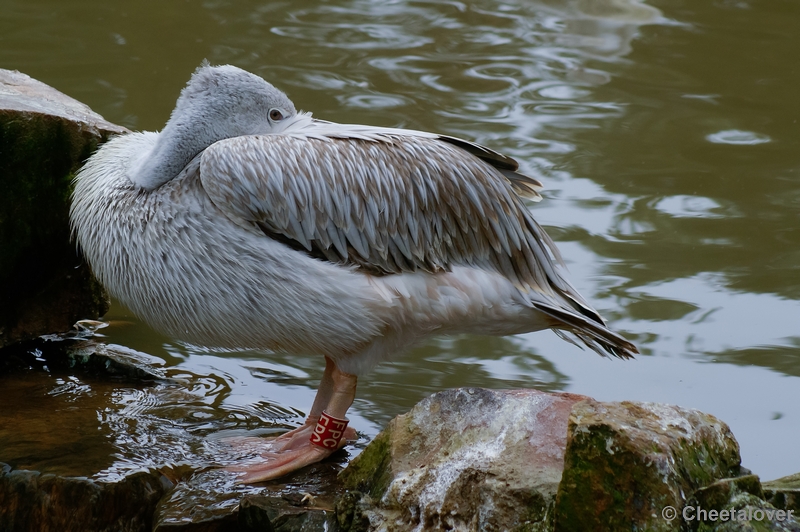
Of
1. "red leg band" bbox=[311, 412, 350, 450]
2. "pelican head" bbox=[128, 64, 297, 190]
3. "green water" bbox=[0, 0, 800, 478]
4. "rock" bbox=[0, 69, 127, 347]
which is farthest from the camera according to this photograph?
"green water" bbox=[0, 0, 800, 478]

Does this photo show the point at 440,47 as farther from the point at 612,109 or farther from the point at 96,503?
the point at 96,503

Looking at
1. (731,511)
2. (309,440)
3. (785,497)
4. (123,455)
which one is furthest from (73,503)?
(785,497)

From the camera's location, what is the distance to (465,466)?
3176mm

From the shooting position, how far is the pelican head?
13.5ft

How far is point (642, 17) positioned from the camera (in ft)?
31.3

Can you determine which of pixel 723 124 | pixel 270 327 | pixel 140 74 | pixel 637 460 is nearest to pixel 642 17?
pixel 723 124

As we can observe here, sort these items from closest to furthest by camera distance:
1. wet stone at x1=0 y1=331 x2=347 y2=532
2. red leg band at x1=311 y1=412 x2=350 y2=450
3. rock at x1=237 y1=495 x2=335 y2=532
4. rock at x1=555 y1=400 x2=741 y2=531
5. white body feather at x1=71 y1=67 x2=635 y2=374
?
rock at x1=555 y1=400 x2=741 y2=531 < rock at x1=237 y1=495 x2=335 y2=532 < wet stone at x1=0 y1=331 x2=347 y2=532 < white body feather at x1=71 y1=67 x2=635 y2=374 < red leg band at x1=311 y1=412 x2=350 y2=450

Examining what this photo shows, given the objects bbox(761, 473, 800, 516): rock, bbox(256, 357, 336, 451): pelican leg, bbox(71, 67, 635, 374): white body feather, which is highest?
bbox(71, 67, 635, 374): white body feather

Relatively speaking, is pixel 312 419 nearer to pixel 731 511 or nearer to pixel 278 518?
pixel 278 518

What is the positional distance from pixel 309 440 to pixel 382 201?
3.26ft

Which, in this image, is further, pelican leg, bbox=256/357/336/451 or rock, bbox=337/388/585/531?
pelican leg, bbox=256/357/336/451

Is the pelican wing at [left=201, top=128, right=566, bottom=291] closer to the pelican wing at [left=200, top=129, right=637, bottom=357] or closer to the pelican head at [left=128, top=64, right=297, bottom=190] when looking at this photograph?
the pelican wing at [left=200, top=129, right=637, bottom=357]

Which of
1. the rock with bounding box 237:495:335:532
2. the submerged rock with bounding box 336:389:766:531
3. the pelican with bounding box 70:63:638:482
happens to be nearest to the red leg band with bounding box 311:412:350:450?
the pelican with bounding box 70:63:638:482

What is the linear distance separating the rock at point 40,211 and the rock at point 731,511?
301cm
